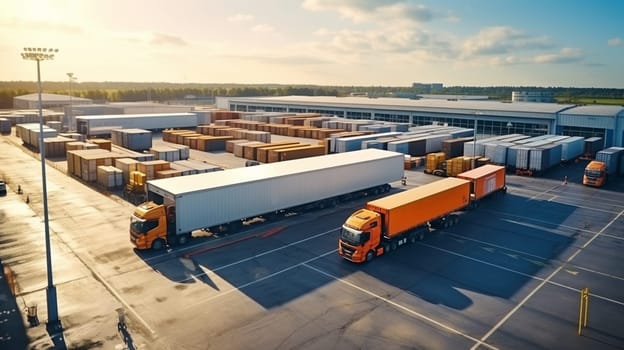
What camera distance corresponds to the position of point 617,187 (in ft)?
152

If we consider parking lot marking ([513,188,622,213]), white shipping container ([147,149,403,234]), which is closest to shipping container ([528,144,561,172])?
parking lot marking ([513,188,622,213])

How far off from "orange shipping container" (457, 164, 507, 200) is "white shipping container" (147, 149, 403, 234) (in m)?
7.76

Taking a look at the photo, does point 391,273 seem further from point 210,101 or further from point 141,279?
point 210,101

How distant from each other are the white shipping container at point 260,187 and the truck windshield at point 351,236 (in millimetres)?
7961

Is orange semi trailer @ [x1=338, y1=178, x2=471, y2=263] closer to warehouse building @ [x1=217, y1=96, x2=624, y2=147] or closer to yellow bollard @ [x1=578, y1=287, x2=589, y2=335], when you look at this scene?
yellow bollard @ [x1=578, y1=287, x2=589, y2=335]

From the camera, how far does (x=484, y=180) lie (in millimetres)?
36938

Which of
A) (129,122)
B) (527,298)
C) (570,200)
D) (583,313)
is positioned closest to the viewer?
(583,313)

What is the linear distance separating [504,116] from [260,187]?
179 ft

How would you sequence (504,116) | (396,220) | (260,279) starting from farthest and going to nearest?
(504,116) < (396,220) < (260,279)

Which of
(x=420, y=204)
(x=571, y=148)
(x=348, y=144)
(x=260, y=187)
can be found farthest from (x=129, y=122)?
(x=571, y=148)

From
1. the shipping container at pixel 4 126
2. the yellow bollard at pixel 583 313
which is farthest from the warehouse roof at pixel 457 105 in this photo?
the yellow bollard at pixel 583 313

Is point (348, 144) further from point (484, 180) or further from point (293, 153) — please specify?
point (484, 180)

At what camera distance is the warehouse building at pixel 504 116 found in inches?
2557

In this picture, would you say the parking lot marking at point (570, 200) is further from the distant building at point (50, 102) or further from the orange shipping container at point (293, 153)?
the distant building at point (50, 102)
